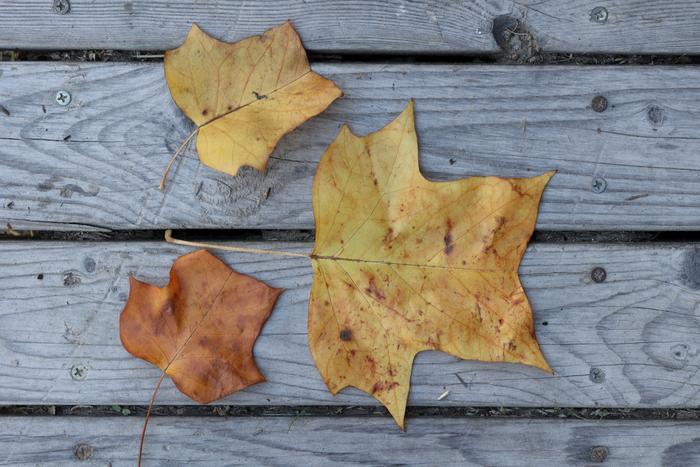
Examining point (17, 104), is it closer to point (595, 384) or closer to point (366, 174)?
point (366, 174)

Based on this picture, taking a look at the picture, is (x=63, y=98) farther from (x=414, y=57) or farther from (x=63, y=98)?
(x=414, y=57)

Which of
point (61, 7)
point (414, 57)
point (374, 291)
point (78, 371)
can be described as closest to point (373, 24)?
point (414, 57)

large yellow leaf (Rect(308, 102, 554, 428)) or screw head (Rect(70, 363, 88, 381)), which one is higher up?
large yellow leaf (Rect(308, 102, 554, 428))

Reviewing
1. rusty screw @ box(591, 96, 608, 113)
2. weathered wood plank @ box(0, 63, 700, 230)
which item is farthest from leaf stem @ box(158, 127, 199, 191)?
rusty screw @ box(591, 96, 608, 113)

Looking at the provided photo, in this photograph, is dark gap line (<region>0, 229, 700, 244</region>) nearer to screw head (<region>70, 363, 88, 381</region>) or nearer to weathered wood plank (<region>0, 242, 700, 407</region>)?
weathered wood plank (<region>0, 242, 700, 407</region>)

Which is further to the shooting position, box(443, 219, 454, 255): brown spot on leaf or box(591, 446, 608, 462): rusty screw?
box(591, 446, 608, 462): rusty screw

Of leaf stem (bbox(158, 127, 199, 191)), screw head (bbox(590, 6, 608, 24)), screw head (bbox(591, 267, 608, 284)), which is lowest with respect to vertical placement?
screw head (bbox(591, 267, 608, 284))
